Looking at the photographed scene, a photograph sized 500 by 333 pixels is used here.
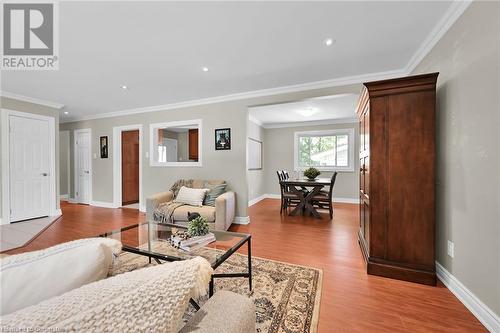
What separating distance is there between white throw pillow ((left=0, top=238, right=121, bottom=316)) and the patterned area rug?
111 cm

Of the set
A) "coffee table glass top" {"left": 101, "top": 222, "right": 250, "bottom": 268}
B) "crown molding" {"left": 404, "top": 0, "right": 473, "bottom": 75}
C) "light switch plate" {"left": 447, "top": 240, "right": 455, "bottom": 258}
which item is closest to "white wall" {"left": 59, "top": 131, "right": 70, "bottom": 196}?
"coffee table glass top" {"left": 101, "top": 222, "right": 250, "bottom": 268}

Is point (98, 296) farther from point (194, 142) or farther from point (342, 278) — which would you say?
point (194, 142)

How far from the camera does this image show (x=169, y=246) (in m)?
1.78

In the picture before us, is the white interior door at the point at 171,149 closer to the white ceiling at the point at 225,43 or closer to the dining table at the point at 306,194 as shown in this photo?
the white ceiling at the point at 225,43

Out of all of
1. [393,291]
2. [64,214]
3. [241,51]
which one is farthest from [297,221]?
[64,214]

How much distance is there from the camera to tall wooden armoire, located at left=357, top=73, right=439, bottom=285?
6.59 ft

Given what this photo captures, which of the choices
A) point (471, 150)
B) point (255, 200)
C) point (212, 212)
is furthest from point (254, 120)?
point (471, 150)

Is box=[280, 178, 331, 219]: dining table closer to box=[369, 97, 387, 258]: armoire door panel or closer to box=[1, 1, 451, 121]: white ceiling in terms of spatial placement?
box=[1, 1, 451, 121]: white ceiling

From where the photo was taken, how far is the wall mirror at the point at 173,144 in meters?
4.90

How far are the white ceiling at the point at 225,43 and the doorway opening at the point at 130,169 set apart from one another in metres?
2.26

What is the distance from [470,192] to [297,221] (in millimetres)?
2765

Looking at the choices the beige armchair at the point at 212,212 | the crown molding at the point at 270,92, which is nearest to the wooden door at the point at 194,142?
the crown molding at the point at 270,92

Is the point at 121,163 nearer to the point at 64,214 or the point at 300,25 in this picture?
the point at 64,214

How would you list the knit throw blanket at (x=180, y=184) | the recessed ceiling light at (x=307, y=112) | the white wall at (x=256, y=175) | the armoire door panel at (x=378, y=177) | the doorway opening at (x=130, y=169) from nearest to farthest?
the armoire door panel at (x=378, y=177)
the knit throw blanket at (x=180, y=184)
the recessed ceiling light at (x=307, y=112)
the doorway opening at (x=130, y=169)
the white wall at (x=256, y=175)
